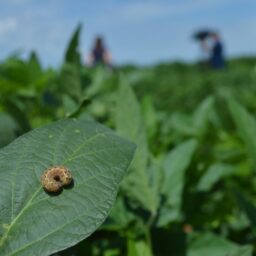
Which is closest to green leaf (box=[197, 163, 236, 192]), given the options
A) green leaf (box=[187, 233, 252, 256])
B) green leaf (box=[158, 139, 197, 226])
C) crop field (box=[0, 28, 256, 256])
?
crop field (box=[0, 28, 256, 256])

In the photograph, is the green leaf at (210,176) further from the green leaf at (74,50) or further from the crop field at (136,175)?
the green leaf at (74,50)

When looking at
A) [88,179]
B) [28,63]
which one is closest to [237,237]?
[28,63]

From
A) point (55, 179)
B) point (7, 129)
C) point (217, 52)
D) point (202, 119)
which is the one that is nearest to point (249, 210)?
point (7, 129)

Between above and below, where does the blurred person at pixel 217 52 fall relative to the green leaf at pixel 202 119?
above

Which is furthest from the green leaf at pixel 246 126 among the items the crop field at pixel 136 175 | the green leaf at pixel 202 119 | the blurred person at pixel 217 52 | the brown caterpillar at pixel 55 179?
the blurred person at pixel 217 52

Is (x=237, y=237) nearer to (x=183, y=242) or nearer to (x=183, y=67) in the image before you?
(x=183, y=242)

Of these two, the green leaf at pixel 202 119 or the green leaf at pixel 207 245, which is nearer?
the green leaf at pixel 207 245

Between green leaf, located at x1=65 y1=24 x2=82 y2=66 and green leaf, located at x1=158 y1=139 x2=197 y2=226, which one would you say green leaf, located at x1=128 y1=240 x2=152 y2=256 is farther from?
green leaf, located at x1=65 y1=24 x2=82 y2=66
